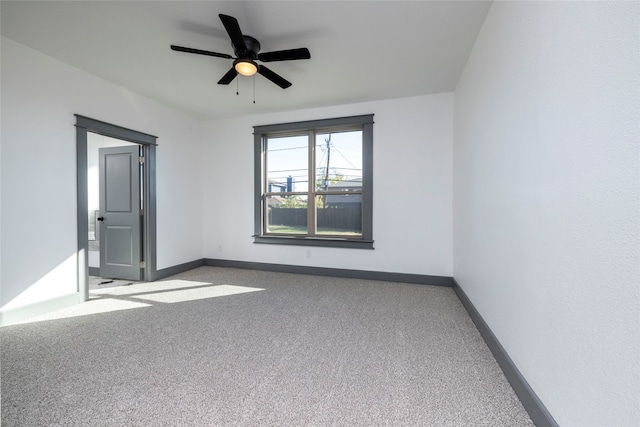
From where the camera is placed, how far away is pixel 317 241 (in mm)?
4344

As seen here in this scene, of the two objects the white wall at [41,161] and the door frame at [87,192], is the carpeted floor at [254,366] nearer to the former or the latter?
the white wall at [41,161]

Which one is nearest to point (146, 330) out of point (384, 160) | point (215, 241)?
point (215, 241)

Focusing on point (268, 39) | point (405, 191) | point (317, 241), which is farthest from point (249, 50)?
point (317, 241)

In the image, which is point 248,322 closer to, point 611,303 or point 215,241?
point 611,303

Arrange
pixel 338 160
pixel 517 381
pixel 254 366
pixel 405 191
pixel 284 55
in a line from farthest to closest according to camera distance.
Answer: pixel 338 160 < pixel 405 191 < pixel 284 55 < pixel 254 366 < pixel 517 381

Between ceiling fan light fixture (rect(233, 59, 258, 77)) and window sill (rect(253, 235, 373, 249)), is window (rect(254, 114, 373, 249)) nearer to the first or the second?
window sill (rect(253, 235, 373, 249))

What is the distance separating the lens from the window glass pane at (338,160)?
167 inches

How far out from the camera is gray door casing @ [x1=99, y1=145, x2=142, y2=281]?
13.3ft

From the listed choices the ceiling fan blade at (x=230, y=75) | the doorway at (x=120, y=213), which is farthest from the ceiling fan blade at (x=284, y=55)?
the doorway at (x=120, y=213)

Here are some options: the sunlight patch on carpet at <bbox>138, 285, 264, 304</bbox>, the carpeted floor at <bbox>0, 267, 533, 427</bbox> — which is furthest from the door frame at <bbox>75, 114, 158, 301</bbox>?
the sunlight patch on carpet at <bbox>138, 285, 264, 304</bbox>

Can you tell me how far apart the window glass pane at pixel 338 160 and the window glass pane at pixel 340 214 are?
191mm

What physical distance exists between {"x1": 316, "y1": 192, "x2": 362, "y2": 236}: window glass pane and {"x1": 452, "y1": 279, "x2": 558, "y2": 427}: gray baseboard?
7.16 feet

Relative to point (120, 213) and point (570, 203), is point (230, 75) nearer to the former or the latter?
point (570, 203)

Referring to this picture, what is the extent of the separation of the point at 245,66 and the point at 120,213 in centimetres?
325
